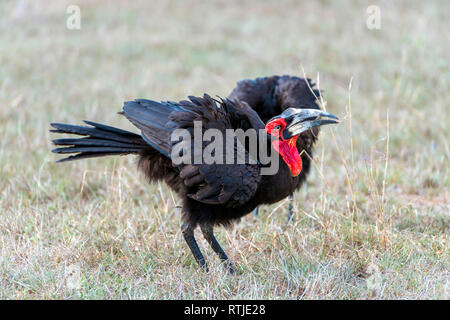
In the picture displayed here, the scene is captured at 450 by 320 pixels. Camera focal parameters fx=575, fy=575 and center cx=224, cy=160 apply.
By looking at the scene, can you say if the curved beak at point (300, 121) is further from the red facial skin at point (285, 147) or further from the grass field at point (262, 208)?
the grass field at point (262, 208)

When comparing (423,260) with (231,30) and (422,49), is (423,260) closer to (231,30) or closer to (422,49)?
(422,49)

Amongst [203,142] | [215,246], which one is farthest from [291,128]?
[215,246]

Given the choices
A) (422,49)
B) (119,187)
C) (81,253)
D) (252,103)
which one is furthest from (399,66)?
(81,253)

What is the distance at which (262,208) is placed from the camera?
14.7ft

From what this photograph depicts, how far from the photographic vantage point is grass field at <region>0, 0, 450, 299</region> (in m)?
3.21

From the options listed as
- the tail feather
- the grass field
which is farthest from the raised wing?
the grass field

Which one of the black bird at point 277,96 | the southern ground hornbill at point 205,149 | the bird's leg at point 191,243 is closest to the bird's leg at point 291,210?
the black bird at point 277,96

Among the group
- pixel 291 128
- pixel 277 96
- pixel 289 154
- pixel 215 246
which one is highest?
pixel 277 96

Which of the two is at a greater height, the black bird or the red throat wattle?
the black bird

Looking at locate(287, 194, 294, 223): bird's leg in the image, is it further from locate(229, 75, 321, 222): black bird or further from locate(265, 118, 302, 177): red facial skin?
locate(265, 118, 302, 177): red facial skin

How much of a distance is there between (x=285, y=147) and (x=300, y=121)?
178 mm

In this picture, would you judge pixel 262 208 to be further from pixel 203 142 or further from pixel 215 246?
pixel 203 142
